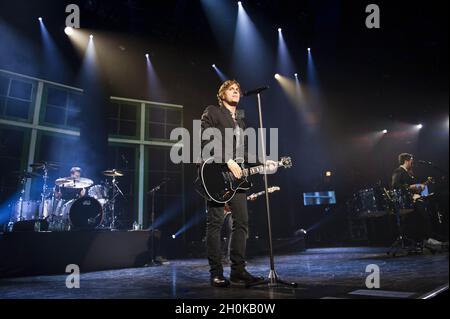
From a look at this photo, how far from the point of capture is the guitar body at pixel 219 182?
111 inches

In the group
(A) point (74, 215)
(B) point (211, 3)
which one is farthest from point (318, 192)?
(A) point (74, 215)

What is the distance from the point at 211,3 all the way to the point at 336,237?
27.0 feet

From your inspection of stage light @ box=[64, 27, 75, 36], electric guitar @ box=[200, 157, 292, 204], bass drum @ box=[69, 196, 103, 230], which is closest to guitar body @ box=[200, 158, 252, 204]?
electric guitar @ box=[200, 157, 292, 204]

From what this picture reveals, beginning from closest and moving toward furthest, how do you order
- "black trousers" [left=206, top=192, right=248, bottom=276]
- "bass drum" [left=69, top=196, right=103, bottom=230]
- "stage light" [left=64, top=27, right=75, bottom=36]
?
"black trousers" [left=206, top=192, right=248, bottom=276], "bass drum" [left=69, top=196, right=103, bottom=230], "stage light" [left=64, top=27, right=75, bottom=36]

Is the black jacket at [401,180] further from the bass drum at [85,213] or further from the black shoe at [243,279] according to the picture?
the bass drum at [85,213]

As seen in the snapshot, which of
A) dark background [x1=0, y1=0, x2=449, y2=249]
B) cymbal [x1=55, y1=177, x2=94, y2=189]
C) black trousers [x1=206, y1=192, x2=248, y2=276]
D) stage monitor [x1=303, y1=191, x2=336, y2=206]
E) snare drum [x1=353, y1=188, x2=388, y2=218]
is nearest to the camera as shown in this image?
black trousers [x1=206, y1=192, x2=248, y2=276]

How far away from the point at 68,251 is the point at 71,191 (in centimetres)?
178

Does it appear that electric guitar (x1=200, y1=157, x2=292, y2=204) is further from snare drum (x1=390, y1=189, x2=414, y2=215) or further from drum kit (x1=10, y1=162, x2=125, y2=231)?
snare drum (x1=390, y1=189, x2=414, y2=215)

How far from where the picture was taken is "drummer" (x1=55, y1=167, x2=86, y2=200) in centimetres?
618

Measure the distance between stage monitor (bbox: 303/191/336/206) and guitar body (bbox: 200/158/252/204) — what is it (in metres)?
8.81

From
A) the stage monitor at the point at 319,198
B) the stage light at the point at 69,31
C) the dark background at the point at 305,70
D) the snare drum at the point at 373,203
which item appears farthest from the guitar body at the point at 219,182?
the stage monitor at the point at 319,198

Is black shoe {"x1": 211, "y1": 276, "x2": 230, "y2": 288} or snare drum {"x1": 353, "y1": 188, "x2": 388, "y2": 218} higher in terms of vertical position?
snare drum {"x1": 353, "y1": 188, "x2": 388, "y2": 218}

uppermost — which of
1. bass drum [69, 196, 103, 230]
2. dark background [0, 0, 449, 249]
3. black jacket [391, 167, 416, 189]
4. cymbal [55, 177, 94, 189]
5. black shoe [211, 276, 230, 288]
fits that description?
dark background [0, 0, 449, 249]

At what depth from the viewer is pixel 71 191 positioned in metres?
6.46
